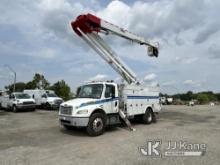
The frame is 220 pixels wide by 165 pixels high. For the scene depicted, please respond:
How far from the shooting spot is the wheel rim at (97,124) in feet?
38.4

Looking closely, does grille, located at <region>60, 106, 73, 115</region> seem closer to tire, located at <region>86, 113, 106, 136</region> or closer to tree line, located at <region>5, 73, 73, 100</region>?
tire, located at <region>86, 113, 106, 136</region>

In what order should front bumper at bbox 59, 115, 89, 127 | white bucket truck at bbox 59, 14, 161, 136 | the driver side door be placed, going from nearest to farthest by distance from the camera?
front bumper at bbox 59, 115, 89, 127
white bucket truck at bbox 59, 14, 161, 136
the driver side door

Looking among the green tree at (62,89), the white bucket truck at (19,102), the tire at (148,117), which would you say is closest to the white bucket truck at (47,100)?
the white bucket truck at (19,102)

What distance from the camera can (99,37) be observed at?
14.9 metres

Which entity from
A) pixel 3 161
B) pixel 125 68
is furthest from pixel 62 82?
pixel 3 161

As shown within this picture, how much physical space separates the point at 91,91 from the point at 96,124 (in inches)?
76.3

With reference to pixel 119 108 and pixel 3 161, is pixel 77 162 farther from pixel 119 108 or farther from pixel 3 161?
pixel 119 108

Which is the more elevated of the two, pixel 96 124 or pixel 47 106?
pixel 47 106

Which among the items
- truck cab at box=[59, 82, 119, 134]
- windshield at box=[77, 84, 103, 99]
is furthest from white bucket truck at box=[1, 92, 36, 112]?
windshield at box=[77, 84, 103, 99]

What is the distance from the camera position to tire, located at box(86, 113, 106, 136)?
1151 centimetres

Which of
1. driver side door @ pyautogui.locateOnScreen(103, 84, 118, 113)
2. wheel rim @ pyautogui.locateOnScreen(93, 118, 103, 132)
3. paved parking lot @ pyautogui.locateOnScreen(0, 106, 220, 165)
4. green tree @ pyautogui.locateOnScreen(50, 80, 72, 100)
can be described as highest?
green tree @ pyautogui.locateOnScreen(50, 80, 72, 100)

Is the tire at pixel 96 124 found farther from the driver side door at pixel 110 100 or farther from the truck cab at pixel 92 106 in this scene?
the driver side door at pixel 110 100

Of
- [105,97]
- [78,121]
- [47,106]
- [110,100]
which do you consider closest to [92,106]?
[78,121]

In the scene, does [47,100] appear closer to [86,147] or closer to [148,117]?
[148,117]
